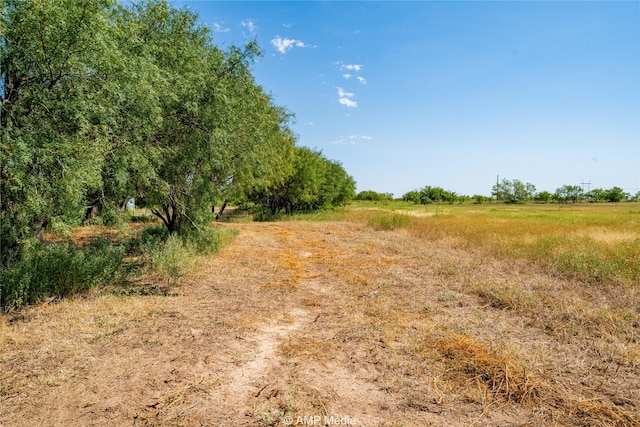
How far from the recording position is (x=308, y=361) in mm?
4250

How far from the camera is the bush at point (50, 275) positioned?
19.3 feet

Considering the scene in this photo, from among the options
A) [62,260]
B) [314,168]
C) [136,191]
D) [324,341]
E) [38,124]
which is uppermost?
[314,168]

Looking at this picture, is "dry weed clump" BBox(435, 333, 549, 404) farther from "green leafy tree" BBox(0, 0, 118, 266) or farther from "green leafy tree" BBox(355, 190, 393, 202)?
"green leafy tree" BBox(355, 190, 393, 202)

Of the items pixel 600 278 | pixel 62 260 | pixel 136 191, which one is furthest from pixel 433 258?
pixel 62 260

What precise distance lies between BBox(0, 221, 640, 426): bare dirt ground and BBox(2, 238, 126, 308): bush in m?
0.40

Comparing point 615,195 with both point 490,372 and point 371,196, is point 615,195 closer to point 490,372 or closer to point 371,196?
point 371,196

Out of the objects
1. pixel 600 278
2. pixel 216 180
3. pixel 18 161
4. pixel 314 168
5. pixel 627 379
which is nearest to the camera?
pixel 627 379

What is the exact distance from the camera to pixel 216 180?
11.3m

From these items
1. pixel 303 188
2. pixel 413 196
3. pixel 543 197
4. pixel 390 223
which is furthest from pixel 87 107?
pixel 543 197

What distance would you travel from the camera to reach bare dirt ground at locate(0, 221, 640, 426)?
10.4 feet

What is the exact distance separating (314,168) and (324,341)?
28421 mm

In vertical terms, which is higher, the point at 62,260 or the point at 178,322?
the point at 62,260

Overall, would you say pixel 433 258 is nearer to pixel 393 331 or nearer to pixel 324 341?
pixel 393 331

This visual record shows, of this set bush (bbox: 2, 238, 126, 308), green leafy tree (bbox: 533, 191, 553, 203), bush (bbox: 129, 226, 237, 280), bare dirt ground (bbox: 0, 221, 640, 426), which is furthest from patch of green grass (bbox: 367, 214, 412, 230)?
green leafy tree (bbox: 533, 191, 553, 203)
